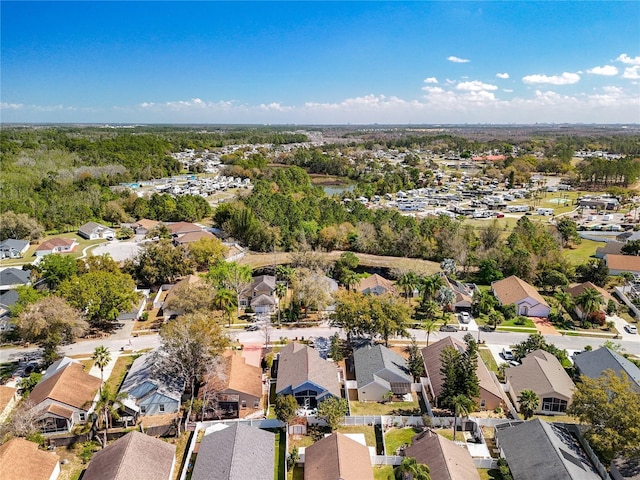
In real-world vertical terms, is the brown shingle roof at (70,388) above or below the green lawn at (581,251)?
above

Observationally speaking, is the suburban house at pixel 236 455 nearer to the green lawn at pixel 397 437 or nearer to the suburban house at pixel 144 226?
the green lawn at pixel 397 437

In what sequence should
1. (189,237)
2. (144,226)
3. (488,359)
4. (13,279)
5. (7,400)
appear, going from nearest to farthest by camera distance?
(7,400) → (488,359) → (13,279) → (189,237) → (144,226)

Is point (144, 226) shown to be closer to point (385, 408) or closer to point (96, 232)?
point (96, 232)

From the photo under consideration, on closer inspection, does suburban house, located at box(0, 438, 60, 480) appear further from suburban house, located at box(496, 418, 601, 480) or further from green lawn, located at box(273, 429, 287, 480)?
suburban house, located at box(496, 418, 601, 480)

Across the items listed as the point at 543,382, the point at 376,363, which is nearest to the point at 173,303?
A: the point at 376,363

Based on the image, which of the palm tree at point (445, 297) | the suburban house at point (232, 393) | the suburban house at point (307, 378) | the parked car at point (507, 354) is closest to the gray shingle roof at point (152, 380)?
the suburban house at point (232, 393)

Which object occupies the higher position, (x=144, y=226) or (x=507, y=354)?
(x=144, y=226)
